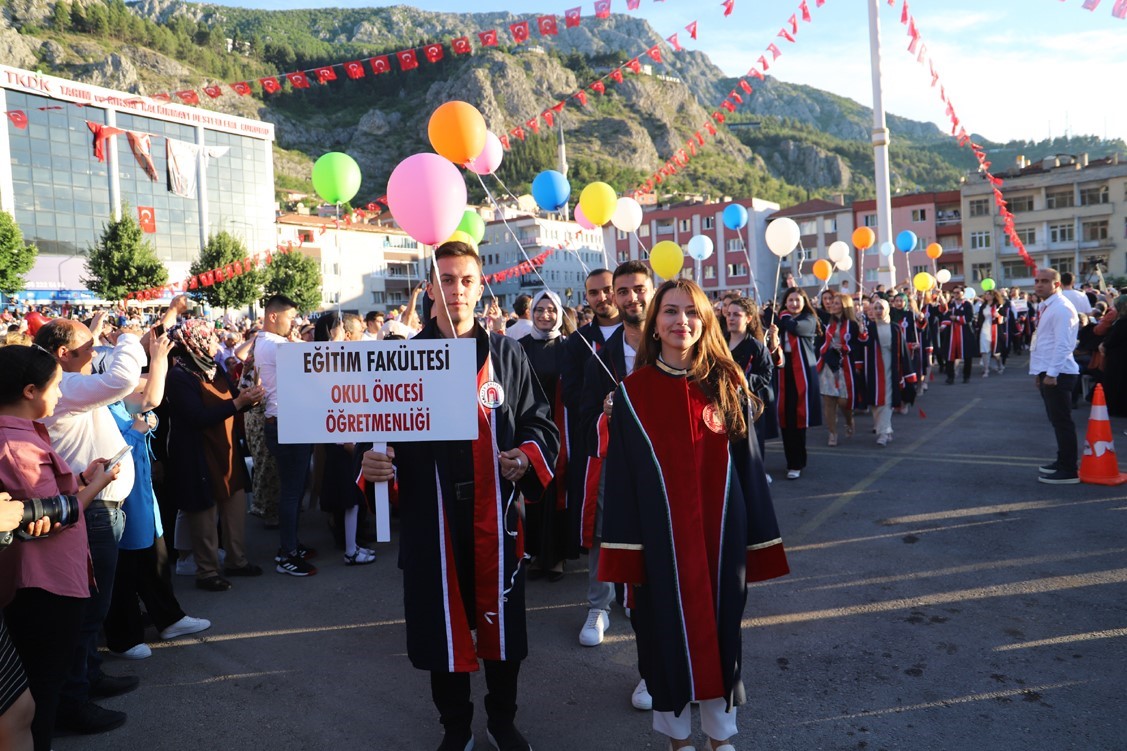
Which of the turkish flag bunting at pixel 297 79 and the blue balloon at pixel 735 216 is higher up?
the turkish flag bunting at pixel 297 79

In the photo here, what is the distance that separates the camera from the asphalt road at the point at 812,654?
3.26 metres

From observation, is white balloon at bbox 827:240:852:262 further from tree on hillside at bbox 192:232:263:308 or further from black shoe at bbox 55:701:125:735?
tree on hillside at bbox 192:232:263:308

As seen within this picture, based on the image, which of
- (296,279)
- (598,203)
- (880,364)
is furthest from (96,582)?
(296,279)

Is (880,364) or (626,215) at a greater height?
(626,215)

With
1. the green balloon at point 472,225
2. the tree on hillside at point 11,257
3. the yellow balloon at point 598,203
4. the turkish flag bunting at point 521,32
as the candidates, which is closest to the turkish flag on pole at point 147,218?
the tree on hillside at point 11,257

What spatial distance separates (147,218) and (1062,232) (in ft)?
236

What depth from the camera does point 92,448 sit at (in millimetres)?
3596

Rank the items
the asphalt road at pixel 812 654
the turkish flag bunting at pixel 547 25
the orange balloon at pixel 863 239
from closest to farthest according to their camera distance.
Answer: the asphalt road at pixel 812 654 < the turkish flag bunting at pixel 547 25 < the orange balloon at pixel 863 239

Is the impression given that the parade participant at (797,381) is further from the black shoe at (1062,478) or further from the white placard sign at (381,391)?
the white placard sign at (381,391)

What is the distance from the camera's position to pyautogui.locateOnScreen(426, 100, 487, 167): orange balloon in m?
5.44

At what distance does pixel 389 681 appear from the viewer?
387 cm

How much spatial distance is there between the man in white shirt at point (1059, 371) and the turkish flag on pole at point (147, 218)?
62.3m

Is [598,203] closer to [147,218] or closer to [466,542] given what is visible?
[466,542]

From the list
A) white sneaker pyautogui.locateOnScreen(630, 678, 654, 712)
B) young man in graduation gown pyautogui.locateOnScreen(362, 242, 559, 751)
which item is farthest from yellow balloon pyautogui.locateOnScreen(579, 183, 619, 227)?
white sneaker pyautogui.locateOnScreen(630, 678, 654, 712)
